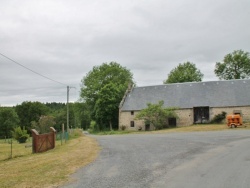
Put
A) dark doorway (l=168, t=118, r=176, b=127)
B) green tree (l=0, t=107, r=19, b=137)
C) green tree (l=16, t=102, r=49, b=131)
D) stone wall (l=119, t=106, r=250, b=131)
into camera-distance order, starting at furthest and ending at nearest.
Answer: green tree (l=16, t=102, r=49, b=131) → green tree (l=0, t=107, r=19, b=137) → dark doorway (l=168, t=118, r=176, b=127) → stone wall (l=119, t=106, r=250, b=131)

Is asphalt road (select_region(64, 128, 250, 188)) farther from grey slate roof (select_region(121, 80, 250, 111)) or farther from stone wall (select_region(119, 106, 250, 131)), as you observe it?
grey slate roof (select_region(121, 80, 250, 111))

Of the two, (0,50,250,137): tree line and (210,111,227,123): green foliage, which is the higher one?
(0,50,250,137): tree line

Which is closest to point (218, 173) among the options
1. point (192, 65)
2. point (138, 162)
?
point (138, 162)

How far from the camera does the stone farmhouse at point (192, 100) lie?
163 feet

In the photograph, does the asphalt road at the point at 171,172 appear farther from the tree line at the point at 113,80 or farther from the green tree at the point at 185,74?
the green tree at the point at 185,74

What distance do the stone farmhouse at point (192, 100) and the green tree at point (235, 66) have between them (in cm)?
1898

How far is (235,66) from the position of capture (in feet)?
234

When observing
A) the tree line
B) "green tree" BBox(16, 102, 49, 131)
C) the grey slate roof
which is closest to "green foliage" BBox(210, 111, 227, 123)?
the grey slate roof

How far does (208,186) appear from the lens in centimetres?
855

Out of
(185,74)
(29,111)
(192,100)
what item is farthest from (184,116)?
(29,111)

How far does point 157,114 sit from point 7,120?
60463mm

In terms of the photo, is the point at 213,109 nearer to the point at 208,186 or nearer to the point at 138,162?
the point at 138,162

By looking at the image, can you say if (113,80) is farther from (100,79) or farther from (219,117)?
(219,117)

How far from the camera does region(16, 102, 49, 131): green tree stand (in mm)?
98562
